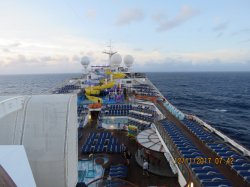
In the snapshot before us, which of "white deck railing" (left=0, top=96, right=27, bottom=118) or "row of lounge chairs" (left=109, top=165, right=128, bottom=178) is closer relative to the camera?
"white deck railing" (left=0, top=96, right=27, bottom=118)

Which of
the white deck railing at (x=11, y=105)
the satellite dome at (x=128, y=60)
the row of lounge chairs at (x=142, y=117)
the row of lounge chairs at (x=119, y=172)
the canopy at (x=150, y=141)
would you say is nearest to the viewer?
the white deck railing at (x=11, y=105)

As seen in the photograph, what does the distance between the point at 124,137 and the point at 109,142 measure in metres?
3.67

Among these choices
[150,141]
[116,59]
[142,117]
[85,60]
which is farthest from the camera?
[85,60]

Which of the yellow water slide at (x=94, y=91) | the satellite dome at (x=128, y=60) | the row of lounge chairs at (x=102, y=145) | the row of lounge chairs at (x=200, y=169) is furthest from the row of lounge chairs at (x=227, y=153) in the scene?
the satellite dome at (x=128, y=60)

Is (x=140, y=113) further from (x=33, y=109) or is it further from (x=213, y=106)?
(x=213, y=106)

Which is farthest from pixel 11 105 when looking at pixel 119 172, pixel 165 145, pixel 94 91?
pixel 94 91

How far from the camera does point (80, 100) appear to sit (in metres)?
39.4

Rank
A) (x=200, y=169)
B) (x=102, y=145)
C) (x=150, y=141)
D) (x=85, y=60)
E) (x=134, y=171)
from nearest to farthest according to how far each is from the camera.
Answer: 1. (x=200, y=169)
2. (x=134, y=171)
3. (x=150, y=141)
4. (x=102, y=145)
5. (x=85, y=60)

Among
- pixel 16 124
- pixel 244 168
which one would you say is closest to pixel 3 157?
pixel 16 124

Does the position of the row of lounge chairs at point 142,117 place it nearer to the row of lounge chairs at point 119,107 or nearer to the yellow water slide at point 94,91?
the row of lounge chairs at point 119,107
